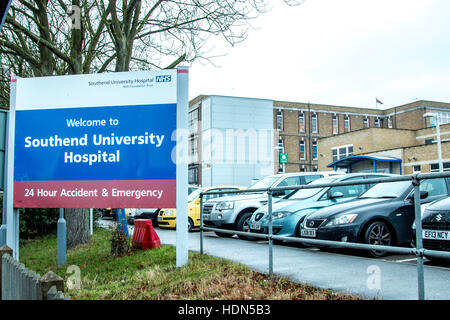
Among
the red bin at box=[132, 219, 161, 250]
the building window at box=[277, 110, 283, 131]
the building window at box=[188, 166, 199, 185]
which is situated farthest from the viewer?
the building window at box=[277, 110, 283, 131]

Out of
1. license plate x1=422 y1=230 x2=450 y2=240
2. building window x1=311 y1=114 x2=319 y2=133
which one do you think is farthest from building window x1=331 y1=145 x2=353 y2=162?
license plate x1=422 y1=230 x2=450 y2=240

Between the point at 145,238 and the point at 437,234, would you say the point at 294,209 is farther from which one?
the point at 437,234

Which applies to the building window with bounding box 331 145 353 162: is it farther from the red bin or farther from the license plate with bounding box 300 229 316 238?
the license plate with bounding box 300 229 316 238

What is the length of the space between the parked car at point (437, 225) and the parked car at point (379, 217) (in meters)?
0.29

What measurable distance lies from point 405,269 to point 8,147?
6993mm

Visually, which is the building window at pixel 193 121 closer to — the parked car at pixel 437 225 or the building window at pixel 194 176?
the building window at pixel 194 176

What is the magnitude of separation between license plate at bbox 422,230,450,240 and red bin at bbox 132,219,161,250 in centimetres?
→ 546

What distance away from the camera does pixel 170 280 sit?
648 centimetres

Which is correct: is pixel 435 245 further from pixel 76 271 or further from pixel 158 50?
pixel 158 50

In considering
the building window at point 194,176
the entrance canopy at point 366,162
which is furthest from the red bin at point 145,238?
the building window at point 194,176

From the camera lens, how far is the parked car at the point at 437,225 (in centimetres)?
623

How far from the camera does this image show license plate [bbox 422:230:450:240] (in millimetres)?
6174
